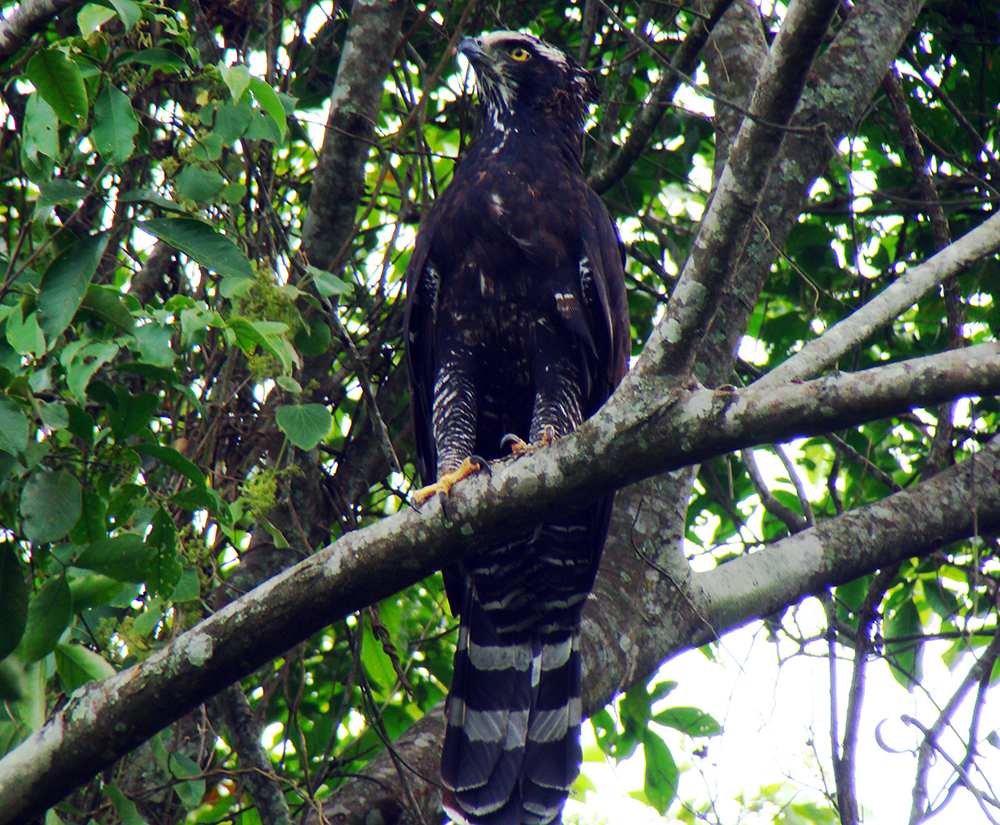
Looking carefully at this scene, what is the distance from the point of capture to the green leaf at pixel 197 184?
219 centimetres

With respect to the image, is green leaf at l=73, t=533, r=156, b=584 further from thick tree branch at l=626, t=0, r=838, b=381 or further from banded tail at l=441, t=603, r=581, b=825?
banded tail at l=441, t=603, r=581, b=825

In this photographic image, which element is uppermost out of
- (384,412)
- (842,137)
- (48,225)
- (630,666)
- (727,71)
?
(727,71)

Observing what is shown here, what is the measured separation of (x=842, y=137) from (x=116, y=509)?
106 inches

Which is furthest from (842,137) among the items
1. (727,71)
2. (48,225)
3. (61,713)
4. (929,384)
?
(61,713)

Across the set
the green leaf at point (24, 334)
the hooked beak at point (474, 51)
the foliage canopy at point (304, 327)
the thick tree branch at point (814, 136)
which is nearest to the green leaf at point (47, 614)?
the foliage canopy at point (304, 327)

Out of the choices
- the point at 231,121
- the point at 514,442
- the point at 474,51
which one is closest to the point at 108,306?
the point at 231,121

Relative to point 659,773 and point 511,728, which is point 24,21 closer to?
point 511,728

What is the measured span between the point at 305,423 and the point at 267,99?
31.4 inches

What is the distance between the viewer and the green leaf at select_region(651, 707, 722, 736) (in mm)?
3506

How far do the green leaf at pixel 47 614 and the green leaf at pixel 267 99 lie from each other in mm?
1118

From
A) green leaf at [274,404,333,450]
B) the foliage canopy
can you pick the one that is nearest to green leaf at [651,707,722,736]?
the foliage canopy

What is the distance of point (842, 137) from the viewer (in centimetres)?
337

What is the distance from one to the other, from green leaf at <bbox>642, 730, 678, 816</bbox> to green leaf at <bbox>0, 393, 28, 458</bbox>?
8.34 feet

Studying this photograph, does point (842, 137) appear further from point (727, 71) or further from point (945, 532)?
point (945, 532)
